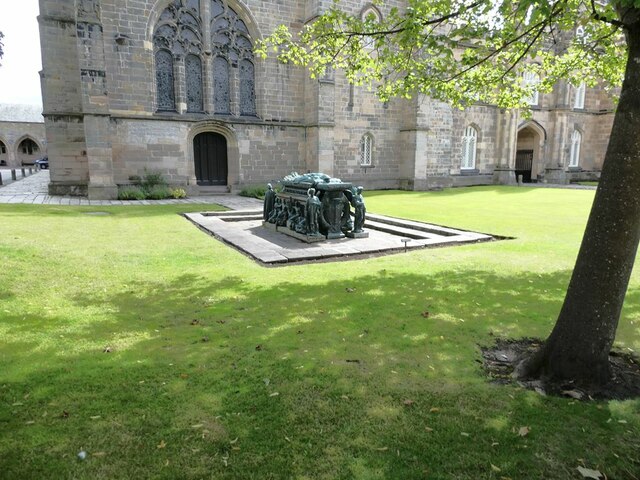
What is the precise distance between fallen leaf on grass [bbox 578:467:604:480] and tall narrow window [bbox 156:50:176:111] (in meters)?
20.0

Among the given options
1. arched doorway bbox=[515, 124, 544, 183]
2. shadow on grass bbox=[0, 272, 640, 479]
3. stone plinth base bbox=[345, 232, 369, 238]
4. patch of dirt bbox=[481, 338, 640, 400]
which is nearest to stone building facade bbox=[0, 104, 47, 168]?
arched doorway bbox=[515, 124, 544, 183]

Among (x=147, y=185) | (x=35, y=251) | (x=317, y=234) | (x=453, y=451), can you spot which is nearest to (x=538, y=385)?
(x=453, y=451)

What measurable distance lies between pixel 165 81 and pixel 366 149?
10.8 metres

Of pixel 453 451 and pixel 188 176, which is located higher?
pixel 188 176

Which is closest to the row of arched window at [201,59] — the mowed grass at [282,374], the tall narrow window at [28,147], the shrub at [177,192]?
the shrub at [177,192]

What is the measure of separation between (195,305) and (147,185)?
15.0 m

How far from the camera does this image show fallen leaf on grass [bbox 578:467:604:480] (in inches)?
104

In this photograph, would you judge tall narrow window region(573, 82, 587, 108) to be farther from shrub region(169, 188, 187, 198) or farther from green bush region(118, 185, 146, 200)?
green bush region(118, 185, 146, 200)

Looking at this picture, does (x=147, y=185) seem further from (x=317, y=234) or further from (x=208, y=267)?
(x=208, y=267)

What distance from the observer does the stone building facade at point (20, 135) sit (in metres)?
50.9

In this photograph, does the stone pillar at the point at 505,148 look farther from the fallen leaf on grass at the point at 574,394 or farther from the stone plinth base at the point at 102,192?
the fallen leaf on grass at the point at 574,394

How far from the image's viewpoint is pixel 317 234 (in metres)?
10.1

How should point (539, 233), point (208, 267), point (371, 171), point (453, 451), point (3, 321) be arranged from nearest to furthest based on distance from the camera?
point (453, 451) → point (3, 321) → point (208, 267) → point (539, 233) → point (371, 171)

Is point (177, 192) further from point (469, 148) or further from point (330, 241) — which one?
point (469, 148)
